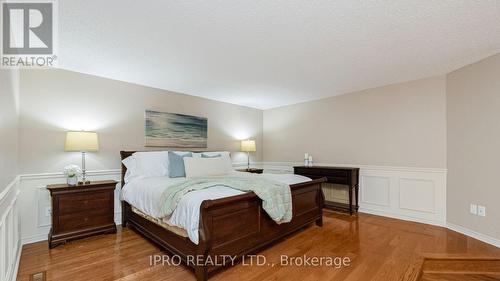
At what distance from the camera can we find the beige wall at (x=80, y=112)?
290 centimetres

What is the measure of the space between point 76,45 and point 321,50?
267 centimetres

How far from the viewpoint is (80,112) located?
3.27 metres

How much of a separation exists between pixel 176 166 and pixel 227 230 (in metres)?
1.65

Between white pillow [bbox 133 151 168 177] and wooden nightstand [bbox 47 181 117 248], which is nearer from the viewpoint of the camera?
wooden nightstand [bbox 47 181 117 248]

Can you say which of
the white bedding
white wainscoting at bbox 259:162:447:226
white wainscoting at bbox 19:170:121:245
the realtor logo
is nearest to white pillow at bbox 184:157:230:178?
the white bedding

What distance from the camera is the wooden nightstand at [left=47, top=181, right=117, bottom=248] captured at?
2721 mm

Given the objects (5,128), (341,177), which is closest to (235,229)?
(5,128)

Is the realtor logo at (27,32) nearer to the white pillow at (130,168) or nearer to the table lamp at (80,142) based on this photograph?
the table lamp at (80,142)

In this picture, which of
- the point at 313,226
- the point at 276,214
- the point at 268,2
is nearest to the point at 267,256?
the point at 276,214

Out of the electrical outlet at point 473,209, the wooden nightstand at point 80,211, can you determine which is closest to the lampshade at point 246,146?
the wooden nightstand at point 80,211

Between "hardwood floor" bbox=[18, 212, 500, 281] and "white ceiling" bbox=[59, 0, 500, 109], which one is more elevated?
"white ceiling" bbox=[59, 0, 500, 109]

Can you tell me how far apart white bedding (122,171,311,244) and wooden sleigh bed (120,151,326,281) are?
0.09 metres

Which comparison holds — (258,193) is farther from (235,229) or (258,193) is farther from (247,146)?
(247,146)

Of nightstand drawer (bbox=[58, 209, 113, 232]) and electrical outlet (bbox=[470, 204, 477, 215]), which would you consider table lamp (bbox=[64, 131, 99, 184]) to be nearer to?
nightstand drawer (bbox=[58, 209, 113, 232])
